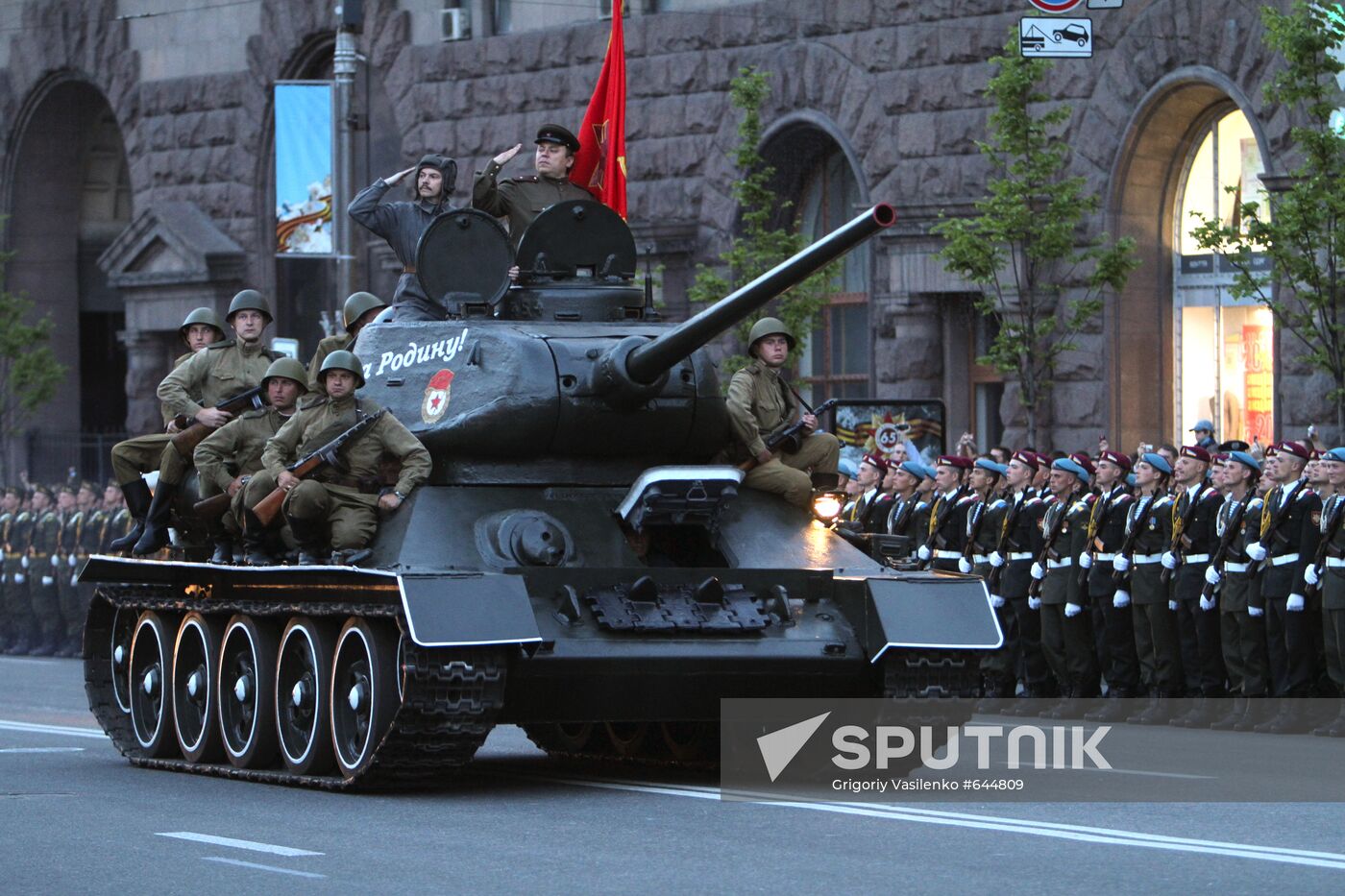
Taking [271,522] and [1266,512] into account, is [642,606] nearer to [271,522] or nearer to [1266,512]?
[271,522]

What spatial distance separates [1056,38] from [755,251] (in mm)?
4911

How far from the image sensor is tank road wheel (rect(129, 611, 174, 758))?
52.6ft

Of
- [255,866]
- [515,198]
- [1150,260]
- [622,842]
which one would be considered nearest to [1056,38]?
[1150,260]

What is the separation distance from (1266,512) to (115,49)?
81.5 feet

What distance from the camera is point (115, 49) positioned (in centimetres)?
3841

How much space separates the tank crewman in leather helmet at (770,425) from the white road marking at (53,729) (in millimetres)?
5619

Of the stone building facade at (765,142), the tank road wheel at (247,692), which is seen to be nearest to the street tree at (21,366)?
the stone building facade at (765,142)

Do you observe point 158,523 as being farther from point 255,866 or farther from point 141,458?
point 255,866

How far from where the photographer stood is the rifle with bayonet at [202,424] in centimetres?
1606

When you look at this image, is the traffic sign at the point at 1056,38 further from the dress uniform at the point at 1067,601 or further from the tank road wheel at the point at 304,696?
the tank road wheel at the point at 304,696

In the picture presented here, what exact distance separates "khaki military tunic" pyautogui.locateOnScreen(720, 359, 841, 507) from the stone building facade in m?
8.42

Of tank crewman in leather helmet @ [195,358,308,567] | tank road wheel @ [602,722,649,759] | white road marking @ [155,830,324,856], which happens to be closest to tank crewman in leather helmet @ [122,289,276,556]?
tank crewman in leather helmet @ [195,358,308,567]

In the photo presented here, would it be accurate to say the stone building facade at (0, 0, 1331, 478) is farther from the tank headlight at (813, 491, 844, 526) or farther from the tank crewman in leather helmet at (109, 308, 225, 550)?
the tank crewman in leather helmet at (109, 308, 225, 550)

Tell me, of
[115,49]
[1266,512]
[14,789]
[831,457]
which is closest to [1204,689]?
[1266,512]
